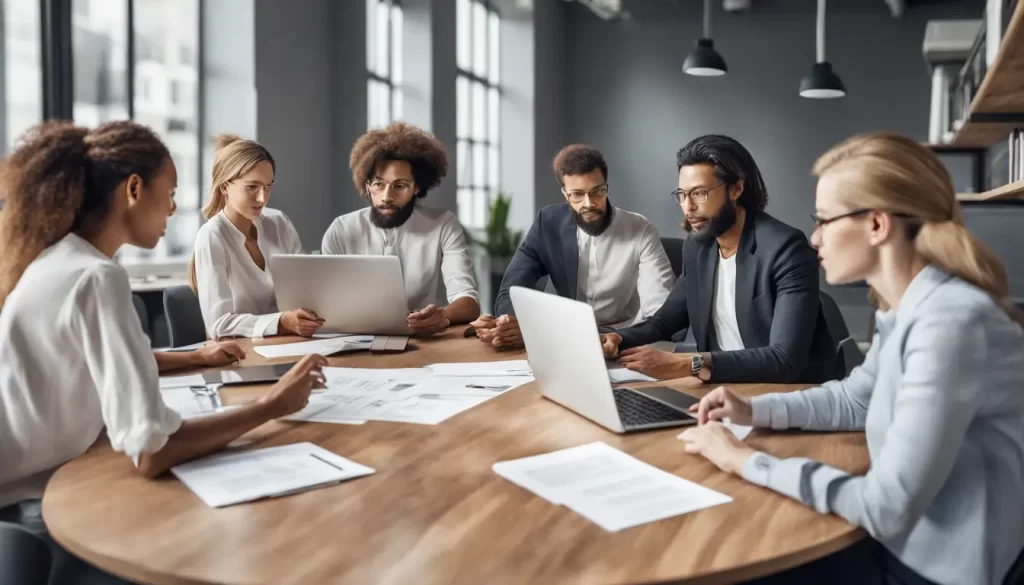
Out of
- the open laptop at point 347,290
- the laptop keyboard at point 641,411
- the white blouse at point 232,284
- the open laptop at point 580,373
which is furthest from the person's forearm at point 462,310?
the laptop keyboard at point 641,411

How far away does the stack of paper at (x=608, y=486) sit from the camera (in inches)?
46.2

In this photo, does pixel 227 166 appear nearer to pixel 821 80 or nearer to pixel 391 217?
pixel 391 217

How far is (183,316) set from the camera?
2939mm

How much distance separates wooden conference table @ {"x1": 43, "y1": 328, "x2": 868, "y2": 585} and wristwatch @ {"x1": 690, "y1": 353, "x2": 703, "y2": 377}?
0.51 metres

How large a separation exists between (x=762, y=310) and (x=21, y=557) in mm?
1816

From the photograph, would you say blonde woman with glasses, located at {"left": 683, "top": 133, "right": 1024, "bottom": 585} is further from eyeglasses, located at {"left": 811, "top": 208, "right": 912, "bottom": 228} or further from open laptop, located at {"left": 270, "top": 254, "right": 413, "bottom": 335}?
open laptop, located at {"left": 270, "top": 254, "right": 413, "bottom": 335}

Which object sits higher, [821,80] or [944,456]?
[821,80]

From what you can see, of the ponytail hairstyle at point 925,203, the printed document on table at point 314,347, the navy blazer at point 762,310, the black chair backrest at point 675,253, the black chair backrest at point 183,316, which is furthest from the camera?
the black chair backrest at point 675,253

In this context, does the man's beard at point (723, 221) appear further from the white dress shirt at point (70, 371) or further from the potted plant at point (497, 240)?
the potted plant at point (497, 240)

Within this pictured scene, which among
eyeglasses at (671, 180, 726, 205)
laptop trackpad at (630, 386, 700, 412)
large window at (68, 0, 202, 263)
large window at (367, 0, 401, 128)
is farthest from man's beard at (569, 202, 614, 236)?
large window at (367, 0, 401, 128)

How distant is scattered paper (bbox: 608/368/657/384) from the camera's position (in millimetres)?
2027

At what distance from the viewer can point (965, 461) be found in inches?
46.9

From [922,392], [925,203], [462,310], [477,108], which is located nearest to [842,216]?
[925,203]

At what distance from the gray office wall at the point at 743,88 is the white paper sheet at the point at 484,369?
6986 millimetres
